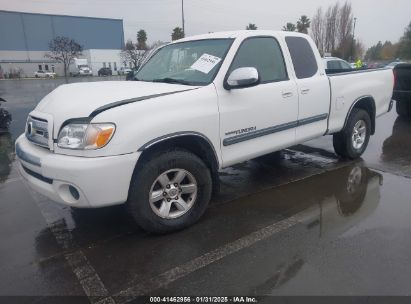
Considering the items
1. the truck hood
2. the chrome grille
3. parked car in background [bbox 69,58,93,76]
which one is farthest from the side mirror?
parked car in background [bbox 69,58,93,76]

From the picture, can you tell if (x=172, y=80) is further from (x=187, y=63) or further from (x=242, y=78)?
(x=242, y=78)

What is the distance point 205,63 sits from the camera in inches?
152

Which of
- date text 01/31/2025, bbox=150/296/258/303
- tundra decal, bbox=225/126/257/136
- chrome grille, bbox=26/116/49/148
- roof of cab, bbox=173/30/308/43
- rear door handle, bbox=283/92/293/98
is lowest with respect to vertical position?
date text 01/31/2025, bbox=150/296/258/303

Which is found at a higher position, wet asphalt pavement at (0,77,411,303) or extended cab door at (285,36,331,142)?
extended cab door at (285,36,331,142)

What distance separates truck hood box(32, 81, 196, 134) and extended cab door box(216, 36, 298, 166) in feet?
1.85

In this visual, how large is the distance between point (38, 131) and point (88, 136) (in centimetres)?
77

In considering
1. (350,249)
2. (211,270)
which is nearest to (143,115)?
(211,270)

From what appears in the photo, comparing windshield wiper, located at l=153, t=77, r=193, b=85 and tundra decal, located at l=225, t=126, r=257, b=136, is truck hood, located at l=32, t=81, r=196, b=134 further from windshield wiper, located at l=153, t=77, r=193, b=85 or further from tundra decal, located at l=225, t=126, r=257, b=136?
tundra decal, located at l=225, t=126, r=257, b=136

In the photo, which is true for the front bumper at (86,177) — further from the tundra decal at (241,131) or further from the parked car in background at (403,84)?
the parked car in background at (403,84)

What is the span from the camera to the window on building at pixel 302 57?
15.0 ft

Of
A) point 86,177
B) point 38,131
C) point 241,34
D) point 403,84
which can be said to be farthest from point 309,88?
point 403,84

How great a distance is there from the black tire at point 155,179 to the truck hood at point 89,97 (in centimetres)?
61

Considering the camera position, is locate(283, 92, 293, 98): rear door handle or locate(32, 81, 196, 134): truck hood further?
locate(283, 92, 293, 98): rear door handle

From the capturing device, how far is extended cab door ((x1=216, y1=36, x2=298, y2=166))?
3.71m
